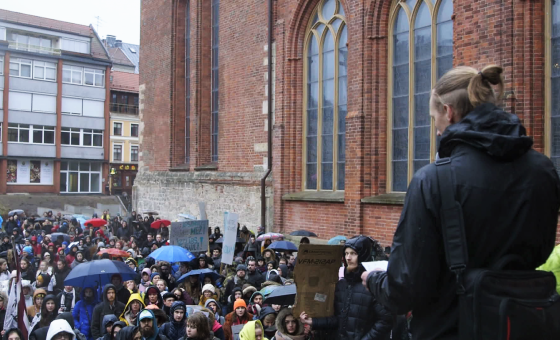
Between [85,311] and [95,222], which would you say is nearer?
[85,311]

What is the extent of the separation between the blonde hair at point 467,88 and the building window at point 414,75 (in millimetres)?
12048

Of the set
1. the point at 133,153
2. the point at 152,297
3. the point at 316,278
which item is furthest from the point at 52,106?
the point at 316,278

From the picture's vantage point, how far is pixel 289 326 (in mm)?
5902

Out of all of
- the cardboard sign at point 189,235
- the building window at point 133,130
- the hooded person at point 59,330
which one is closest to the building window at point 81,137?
the building window at point 133,130

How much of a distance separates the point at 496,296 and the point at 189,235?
12471mm

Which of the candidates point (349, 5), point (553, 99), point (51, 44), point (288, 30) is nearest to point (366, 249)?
point (553, 99)

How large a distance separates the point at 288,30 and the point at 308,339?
13.4 metres

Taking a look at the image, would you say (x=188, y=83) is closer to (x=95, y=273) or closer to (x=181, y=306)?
(x=95, y=273)

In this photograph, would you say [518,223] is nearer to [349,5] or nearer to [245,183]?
[349,5]

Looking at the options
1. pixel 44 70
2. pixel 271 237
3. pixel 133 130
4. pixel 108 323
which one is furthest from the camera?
pixel 133 130

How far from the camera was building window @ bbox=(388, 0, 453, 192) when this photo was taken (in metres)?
14.0

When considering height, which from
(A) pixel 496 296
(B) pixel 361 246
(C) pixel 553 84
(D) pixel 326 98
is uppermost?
(D) pixel 326 98

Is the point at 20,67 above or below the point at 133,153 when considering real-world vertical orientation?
above

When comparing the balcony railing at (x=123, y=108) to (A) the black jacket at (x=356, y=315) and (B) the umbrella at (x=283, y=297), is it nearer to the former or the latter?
(B) the umbrella at (x=283, y=297)
